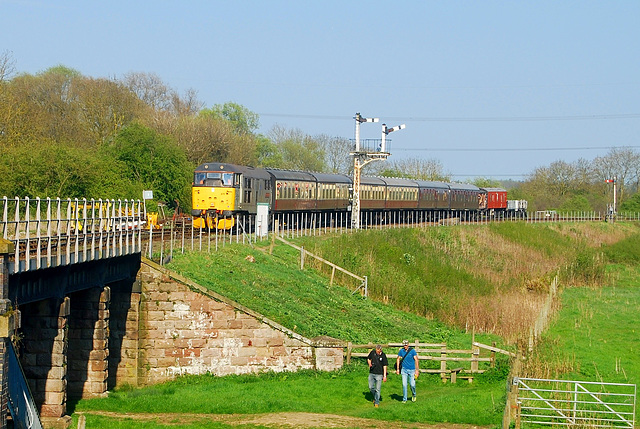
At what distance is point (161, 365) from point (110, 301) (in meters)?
2.55

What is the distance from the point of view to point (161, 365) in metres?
29.9

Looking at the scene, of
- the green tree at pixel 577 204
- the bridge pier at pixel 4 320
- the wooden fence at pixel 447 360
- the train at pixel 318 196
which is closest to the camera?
the bridge pier at pixel 4 320

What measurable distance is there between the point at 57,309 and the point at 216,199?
25.2m

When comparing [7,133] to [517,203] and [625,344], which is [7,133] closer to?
[625,344]

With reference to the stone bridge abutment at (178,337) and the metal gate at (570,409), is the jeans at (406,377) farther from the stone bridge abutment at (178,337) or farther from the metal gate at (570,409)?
the stone bridge abutment at (178,337)

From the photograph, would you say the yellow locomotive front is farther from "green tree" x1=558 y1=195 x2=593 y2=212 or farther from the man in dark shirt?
"green tree" x1=558 y1=195 x2=593 y2=212

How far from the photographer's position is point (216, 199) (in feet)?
160

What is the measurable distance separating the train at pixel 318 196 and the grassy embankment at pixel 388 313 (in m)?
4.44

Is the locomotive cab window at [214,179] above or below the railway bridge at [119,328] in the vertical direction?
above

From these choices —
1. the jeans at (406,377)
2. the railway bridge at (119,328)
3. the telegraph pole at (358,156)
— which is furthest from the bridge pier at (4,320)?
the telegraph pole at (358,156)

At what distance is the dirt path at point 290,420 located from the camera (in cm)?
2303

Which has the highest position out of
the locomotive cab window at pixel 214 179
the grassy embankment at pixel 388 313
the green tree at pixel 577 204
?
the locomotive cab window at pixel 214 179

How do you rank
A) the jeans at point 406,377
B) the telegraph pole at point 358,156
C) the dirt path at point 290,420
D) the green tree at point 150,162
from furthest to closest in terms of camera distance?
the green tree at point 150,162 → the telegraph pole at point 358,156 → the jeans at point 406,377 → the dirt path at point 290,420

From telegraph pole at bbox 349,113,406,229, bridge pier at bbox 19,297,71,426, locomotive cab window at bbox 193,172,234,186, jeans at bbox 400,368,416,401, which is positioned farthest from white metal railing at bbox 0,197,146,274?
telegraph pole at bbox 349,113,406,229
